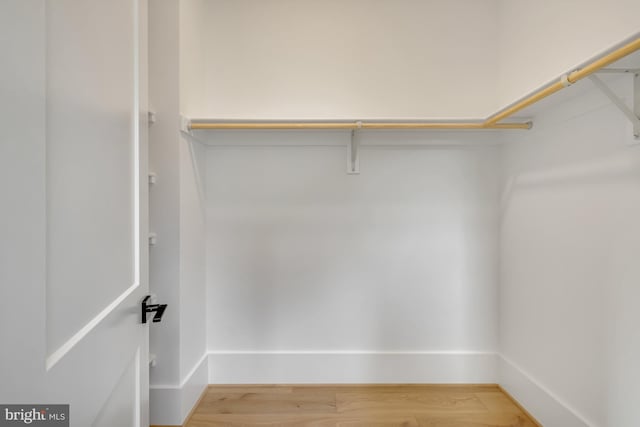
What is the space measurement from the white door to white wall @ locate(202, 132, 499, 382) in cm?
104

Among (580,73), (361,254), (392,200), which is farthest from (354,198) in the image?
(580,73)

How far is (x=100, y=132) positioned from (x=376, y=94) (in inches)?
64.0

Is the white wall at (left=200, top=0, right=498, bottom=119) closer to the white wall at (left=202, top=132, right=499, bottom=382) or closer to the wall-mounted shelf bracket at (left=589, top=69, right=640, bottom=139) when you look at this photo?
the white wall at (left=202, top=132, right=499, bottom=382)

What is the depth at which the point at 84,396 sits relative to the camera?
63 cm

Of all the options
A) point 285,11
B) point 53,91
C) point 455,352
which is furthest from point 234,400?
point 285,11

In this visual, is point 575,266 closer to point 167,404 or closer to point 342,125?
point 342,125

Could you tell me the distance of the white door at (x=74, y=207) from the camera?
46cm

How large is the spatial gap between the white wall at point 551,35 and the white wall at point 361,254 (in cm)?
45

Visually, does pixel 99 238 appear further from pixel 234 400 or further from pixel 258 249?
pixel 234 400

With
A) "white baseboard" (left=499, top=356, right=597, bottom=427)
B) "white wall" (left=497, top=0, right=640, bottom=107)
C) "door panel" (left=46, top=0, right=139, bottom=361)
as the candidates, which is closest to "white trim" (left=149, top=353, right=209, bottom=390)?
"door panel" (left=46, top=0, right=139, bottom=361)

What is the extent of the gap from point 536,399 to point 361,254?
43.9 inches

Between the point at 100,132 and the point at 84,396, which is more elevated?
the point at 100,132

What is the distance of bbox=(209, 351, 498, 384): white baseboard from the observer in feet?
6.62

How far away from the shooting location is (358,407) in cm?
180
